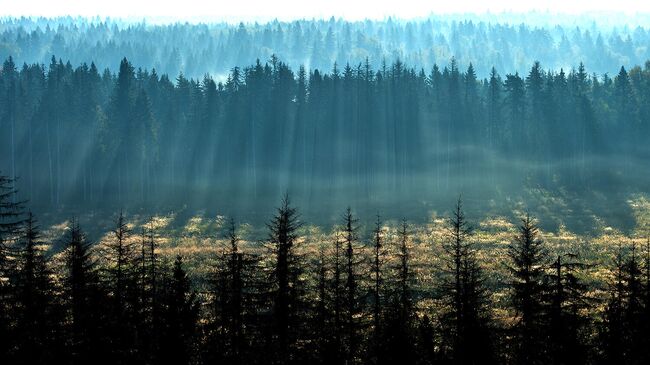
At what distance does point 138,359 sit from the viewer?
2227 cm

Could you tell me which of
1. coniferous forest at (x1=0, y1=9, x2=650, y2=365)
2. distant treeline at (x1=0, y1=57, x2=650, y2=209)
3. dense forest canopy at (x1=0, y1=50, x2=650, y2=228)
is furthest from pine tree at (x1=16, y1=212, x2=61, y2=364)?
distant treeline at (x1=0, y1=57, x2=650, y2=209)

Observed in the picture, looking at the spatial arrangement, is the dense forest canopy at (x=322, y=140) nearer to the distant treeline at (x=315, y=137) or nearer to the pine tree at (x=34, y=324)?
the distant treeline at (x=315, y=137)

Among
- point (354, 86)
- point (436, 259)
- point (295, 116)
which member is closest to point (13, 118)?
point (295, 116)

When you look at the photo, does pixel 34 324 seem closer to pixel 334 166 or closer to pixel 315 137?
pixel 334 166

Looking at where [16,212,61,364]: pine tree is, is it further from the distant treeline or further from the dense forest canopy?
the distant treeline

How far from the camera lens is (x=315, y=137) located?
354ft

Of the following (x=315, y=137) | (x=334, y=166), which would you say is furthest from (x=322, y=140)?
(x=334, y=166)

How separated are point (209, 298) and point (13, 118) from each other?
85637mm

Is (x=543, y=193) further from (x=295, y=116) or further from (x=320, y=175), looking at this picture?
(x=295, y=116)

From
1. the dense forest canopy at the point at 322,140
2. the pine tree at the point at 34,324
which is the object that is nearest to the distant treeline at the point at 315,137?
the dense forest canopy at the point at 322,140

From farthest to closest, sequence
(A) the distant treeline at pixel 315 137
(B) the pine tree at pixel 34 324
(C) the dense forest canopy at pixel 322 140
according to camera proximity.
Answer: (A) the distant treeline at pixel 315 137, (C) the dense forest canopy at pixel 322 140, (B) the pine tree at pixel 34 324

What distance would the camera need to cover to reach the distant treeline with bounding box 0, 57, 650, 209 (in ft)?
323

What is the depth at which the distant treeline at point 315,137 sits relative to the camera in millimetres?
98562

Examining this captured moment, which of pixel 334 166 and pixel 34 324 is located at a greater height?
pixel 334 166
